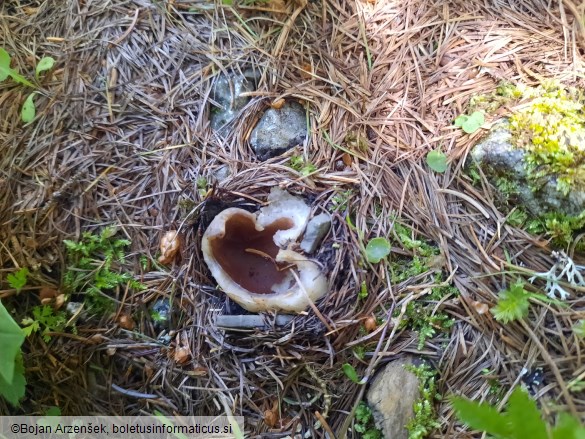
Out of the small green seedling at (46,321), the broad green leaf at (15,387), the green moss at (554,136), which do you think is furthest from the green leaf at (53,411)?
the green moss at (554,136)

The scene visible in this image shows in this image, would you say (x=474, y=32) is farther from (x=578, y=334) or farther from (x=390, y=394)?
(x=390, y=394)

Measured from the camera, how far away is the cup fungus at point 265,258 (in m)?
1.92

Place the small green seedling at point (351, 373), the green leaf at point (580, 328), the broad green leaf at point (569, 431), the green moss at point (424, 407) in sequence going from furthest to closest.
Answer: the small green seedling at point (351, 373) < the green moss at point (424, 407) < the green leaf at point (580, 328) < the broad green leaf at point (569, 431)

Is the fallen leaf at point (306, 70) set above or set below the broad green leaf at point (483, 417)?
above

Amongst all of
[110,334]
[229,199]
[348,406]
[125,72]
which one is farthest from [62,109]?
[348,406]

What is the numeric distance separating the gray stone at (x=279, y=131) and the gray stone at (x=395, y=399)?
3.44 ft

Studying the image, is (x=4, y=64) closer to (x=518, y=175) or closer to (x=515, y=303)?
(x=518, y=175)

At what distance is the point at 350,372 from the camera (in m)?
1.84

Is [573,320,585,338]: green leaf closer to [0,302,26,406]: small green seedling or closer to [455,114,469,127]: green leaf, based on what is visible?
[455,114,469,127]: green leaf

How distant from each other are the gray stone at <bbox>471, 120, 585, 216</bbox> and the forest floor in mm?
67

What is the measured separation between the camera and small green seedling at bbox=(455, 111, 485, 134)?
1.95 meters

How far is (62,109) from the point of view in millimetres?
2295

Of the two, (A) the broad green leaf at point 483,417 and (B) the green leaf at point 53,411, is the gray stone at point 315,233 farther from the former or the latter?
(B) the green leaf at point 53,411

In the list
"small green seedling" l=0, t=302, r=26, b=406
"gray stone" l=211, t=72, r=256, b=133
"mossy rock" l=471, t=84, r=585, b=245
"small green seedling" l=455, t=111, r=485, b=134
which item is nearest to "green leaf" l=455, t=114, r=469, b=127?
"small green seedling" l=455, t=111, r=485, b=134
